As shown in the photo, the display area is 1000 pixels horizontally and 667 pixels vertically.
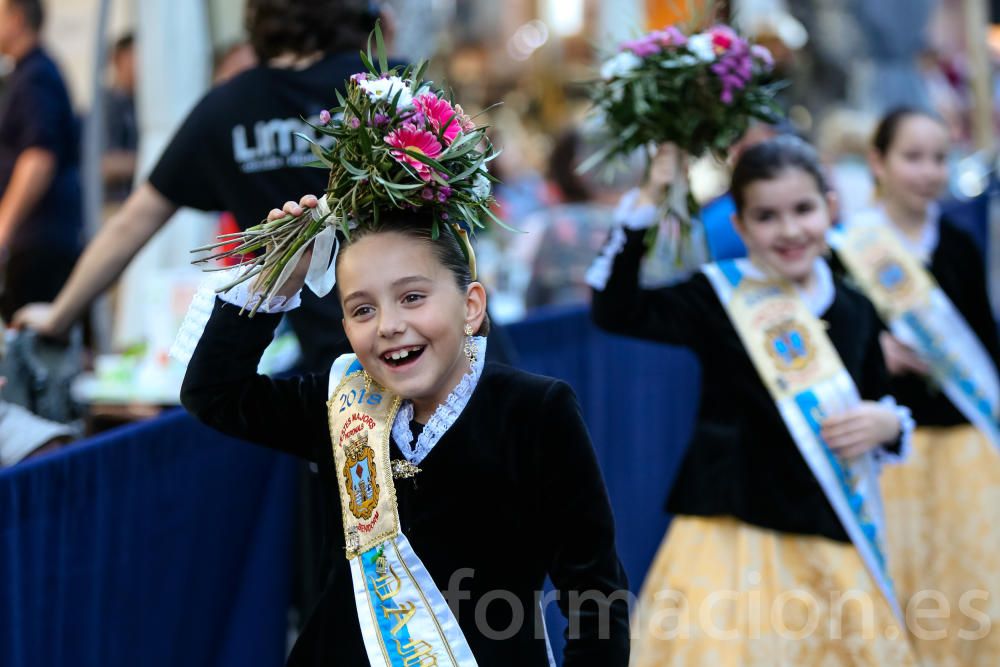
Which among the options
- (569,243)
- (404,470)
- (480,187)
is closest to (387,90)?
(480,187)

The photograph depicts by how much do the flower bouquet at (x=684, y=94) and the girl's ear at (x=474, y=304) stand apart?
113 cm

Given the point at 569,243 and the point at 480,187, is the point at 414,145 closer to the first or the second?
the point at 480,187

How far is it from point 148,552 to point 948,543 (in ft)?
8.62

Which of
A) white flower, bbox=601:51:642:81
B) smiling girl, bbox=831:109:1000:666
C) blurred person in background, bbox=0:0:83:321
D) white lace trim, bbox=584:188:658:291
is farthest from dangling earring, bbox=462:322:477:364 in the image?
blurred person in background, bbox=0:0:83:321

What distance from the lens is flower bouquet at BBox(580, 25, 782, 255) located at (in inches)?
131

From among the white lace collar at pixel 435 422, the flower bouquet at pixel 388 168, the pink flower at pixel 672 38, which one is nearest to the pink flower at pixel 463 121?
the flower bouquet at pixel 388 168

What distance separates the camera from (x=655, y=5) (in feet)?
38.2

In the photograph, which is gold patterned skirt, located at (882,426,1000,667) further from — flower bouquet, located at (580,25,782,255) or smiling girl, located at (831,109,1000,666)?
flower bouquet, located at (580,25,782,255)

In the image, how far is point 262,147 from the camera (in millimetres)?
3268

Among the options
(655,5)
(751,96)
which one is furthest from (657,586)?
(655,5)

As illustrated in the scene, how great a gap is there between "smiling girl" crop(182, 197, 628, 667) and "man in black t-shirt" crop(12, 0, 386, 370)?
867 mm

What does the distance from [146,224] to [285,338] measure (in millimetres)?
1347

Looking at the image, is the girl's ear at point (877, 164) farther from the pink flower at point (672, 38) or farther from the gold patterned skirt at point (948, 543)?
the pink flower at point (672, 38)

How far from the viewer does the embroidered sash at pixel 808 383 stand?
11.3ft
